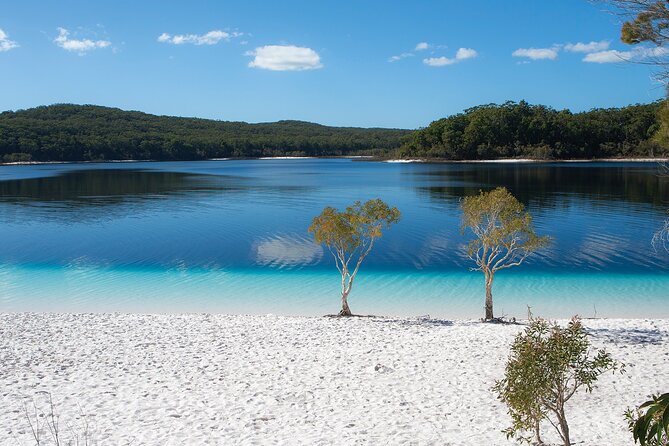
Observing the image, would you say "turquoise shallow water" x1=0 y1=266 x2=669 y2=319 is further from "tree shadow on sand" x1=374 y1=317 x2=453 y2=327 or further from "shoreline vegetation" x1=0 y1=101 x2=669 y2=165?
"shoreline vegetation" x1=0 y1=101 x2=669 y2=165

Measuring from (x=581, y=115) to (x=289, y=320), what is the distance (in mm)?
173633

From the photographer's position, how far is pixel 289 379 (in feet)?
41.2

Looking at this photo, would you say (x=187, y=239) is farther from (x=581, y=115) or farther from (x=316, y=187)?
(x=581, y=115)

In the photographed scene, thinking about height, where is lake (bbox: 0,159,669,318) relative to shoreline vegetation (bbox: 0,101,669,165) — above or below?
below

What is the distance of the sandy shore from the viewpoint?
999cm

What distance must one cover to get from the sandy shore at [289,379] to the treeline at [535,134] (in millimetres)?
148442

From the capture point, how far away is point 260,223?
42.4 meters

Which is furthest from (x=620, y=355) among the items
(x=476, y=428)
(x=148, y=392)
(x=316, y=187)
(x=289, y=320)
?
(x=316, y=187)

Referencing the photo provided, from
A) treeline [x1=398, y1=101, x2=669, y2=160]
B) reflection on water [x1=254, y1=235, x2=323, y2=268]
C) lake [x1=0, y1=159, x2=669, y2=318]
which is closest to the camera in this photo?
lake [x1=0, y1=159, x2=669, y2=318]

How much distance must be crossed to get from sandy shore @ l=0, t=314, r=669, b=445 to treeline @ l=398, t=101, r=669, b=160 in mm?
148442

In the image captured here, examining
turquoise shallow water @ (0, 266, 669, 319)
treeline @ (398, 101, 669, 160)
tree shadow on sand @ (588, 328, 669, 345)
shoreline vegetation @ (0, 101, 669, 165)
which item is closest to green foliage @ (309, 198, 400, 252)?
turquoise shallow water @ (0, 266, 669, 319)

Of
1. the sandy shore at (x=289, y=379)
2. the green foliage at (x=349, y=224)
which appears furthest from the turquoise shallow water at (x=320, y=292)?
the sandy shore at (x=289, y=379)

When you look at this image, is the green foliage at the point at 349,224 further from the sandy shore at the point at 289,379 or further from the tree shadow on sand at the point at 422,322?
the sandy shore at the point at 289,379

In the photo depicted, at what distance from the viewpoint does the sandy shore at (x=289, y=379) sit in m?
9.99
